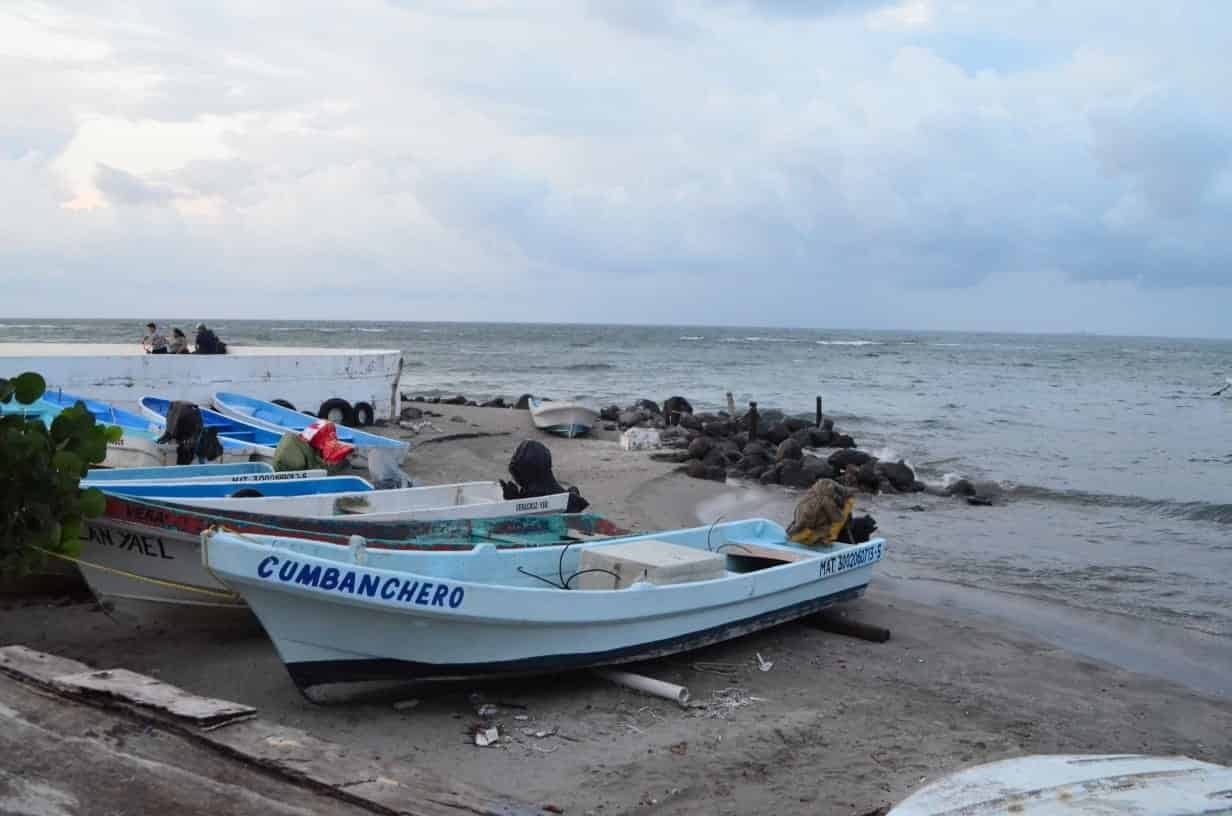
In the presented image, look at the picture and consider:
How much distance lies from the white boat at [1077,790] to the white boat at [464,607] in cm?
305

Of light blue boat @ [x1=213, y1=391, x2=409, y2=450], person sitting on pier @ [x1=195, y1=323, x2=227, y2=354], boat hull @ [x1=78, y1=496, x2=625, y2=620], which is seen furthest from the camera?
person sitting on pier @ [x1=195, y1=323, x2=227, y2=354]

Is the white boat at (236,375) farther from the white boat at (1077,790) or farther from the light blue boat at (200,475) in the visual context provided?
the white boat at (1077,790)

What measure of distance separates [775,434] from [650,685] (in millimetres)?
19149

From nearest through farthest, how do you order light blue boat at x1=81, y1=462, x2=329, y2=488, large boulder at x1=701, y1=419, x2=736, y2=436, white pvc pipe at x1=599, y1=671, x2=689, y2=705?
white pvc pipe at x1=599, y1=671, x2=689, y2=705 → light blue boat at x1=81, y1=462, x2=329, y2=488 → large boulder at x1=701, y1=419, x2=736, y2=436

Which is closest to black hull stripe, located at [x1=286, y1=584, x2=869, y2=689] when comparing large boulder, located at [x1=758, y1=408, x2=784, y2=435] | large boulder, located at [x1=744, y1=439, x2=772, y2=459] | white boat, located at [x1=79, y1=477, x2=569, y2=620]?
white boat, located at [x1=79, y1=477, x2=569, y2=620]

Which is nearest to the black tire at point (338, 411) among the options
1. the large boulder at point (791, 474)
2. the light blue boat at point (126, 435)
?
the light blue boat at point (126, 435)

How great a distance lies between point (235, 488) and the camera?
10477 mm

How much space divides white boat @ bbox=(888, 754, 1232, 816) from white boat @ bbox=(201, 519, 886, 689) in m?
3.05

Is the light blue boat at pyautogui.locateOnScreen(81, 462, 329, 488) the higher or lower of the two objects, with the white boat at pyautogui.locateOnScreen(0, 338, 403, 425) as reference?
lower

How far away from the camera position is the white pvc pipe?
7336mm

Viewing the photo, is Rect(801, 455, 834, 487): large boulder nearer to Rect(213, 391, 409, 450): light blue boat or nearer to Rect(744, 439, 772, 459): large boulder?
Rect(744, 439, 772, 459): large boulder

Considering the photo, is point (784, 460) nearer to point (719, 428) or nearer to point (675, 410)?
point (719, 428)

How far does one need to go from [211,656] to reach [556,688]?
8.81 ft

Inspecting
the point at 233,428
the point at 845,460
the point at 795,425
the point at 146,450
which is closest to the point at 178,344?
the point at 233,428
